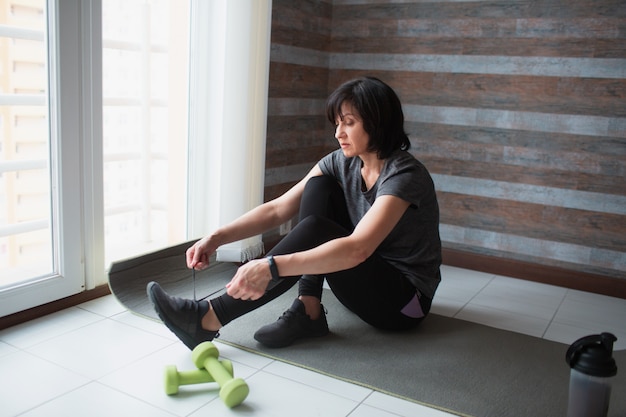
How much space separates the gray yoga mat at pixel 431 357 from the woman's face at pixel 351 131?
0.67 m

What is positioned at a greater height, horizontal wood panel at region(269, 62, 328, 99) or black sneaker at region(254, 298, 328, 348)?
horizontal wood panel at region(269, 62, 328, 99)

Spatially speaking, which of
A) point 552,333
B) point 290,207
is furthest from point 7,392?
point 552,333

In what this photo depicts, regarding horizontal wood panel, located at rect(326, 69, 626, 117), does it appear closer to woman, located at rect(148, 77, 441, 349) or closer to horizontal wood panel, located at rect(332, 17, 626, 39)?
horizontal wood panel, located at rect(332, 17, 626, 39)

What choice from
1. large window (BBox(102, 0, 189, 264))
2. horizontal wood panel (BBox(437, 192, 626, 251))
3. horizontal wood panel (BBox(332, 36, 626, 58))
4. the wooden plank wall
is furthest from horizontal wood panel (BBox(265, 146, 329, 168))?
horizontal wood panel (BBox(437, 192, 626, 251))

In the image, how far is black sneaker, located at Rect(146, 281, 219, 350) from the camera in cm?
189

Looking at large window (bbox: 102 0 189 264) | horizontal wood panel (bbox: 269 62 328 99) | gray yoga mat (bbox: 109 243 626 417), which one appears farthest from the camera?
horizontal wood panel (bbox: 269 62 328 99)

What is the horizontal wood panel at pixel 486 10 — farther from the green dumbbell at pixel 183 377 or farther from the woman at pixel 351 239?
the green dumbbell at pixel 183 377

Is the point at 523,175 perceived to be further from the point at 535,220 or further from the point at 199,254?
the point at 199,254

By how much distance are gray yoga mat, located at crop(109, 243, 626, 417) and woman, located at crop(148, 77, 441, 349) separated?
0.27 feet

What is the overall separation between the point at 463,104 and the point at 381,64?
1.66 ft

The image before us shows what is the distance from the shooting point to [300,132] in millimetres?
3441

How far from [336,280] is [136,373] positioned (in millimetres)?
675

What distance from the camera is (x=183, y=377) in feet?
5.82

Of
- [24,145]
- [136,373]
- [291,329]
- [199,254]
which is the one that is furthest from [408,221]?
[24,145]
